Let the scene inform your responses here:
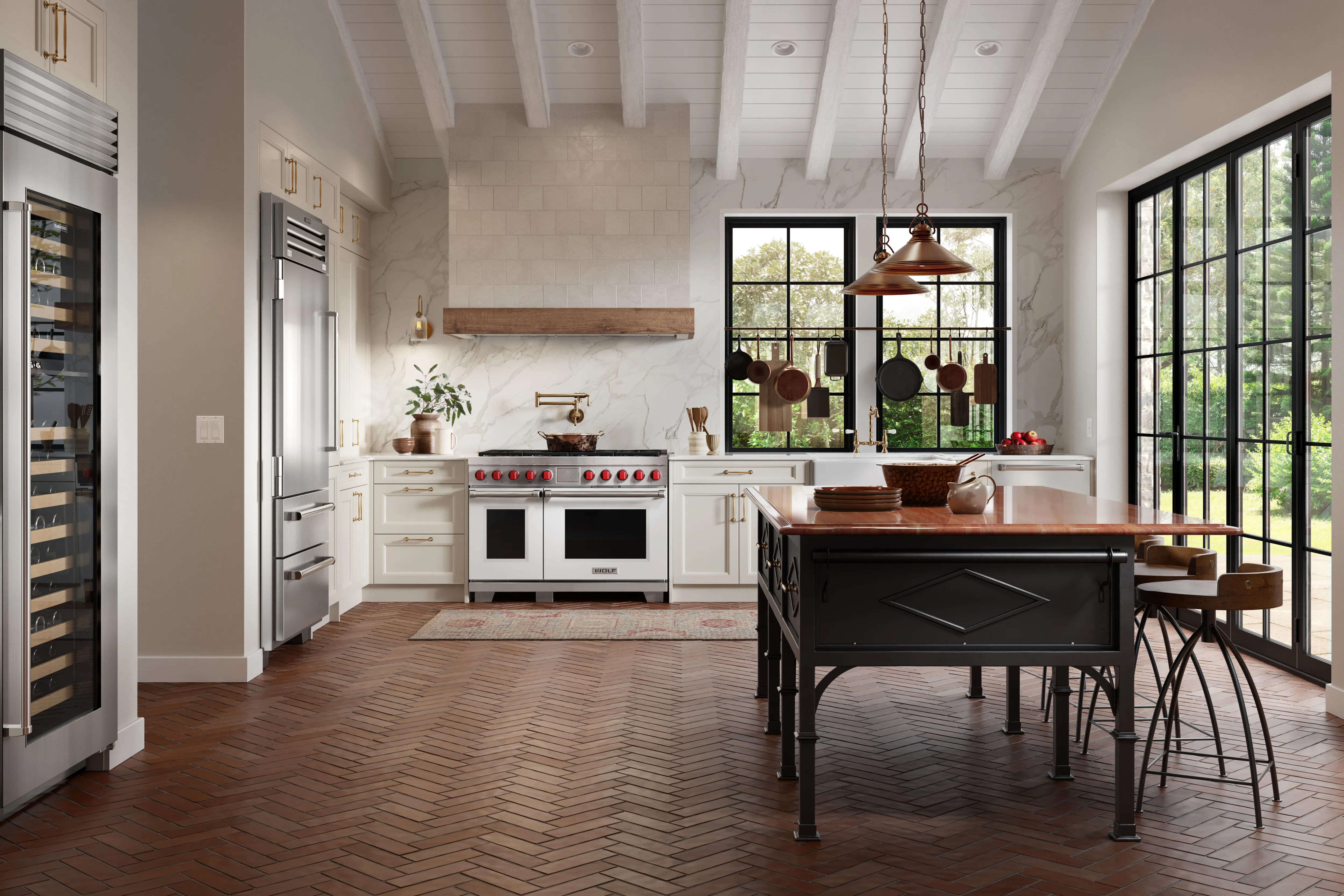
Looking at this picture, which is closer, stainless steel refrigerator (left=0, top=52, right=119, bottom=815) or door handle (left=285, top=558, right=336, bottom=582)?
stainless steel refrigerator (left=0, top=52, right=119, bottom=815)

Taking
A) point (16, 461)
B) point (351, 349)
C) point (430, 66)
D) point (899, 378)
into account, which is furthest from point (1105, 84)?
point (16, 461)

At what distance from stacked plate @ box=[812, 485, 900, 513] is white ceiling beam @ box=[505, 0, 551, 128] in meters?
4.00

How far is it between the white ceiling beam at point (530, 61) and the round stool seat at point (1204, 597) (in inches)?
185

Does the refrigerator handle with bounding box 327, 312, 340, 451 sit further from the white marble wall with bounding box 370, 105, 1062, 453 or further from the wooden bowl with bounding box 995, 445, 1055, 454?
the wooden bowl with bounding box 995, 445, 1055, 454

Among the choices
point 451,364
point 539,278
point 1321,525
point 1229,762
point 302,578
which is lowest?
point 1229,762

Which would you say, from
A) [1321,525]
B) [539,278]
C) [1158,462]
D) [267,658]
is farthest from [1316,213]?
[267,658]

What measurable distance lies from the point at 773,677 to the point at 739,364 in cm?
340

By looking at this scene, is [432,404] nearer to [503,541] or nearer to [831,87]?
[503,541]

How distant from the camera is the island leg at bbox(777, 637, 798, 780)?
334 centimetres

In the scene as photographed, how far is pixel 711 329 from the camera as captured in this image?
7445 millimetres

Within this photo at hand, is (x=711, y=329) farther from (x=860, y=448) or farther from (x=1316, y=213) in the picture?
(x=1316, y=213)

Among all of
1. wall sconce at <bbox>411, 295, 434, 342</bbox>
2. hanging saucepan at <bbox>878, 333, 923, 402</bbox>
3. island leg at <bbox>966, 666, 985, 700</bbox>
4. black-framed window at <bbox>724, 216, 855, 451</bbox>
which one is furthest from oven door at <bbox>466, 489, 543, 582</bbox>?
island leg at <bbox>966, 666, 985, 700</bbox>

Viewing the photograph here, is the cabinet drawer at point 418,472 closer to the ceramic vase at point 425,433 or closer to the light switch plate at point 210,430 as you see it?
the ceramic vase at point 425,433

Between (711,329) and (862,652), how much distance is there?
4.77 m
